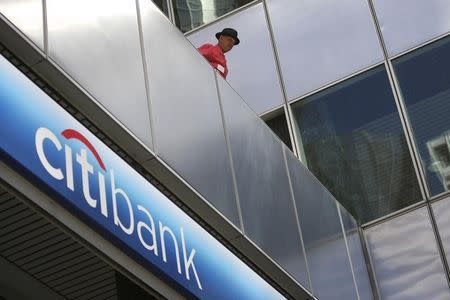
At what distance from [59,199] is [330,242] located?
6.81 meters

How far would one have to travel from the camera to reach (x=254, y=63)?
17.4 metres

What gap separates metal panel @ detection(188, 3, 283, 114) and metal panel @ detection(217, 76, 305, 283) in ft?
16.9

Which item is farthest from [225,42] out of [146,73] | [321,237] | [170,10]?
[170,10]

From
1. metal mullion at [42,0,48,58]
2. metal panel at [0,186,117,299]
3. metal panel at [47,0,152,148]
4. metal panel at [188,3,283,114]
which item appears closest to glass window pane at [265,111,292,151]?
metal panel at [188,3,283,114]

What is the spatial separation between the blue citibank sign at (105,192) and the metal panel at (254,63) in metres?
7.92

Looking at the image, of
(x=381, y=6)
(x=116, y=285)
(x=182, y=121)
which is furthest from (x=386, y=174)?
(x=116, y=285)

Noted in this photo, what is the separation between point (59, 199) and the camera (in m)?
6.79

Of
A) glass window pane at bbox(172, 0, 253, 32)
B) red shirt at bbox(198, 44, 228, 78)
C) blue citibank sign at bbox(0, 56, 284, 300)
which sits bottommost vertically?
blue citibank sign at bbox(0, 56, 284, 300)

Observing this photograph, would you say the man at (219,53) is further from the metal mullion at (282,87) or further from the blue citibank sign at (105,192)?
the metal mullion at (282,87)

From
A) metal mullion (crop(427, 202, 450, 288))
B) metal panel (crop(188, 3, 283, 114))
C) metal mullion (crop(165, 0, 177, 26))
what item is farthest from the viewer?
metal mullion (crop(165, 0, 177, 26))

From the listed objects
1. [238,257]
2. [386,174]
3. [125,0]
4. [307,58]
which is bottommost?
[238,257]

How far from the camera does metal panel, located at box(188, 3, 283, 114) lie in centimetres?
1702

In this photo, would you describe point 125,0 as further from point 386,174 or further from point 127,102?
point 386,174

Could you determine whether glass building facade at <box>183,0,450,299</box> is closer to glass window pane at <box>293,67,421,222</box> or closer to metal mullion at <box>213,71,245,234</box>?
glass window pane at <box>293,67,421,222</box>
